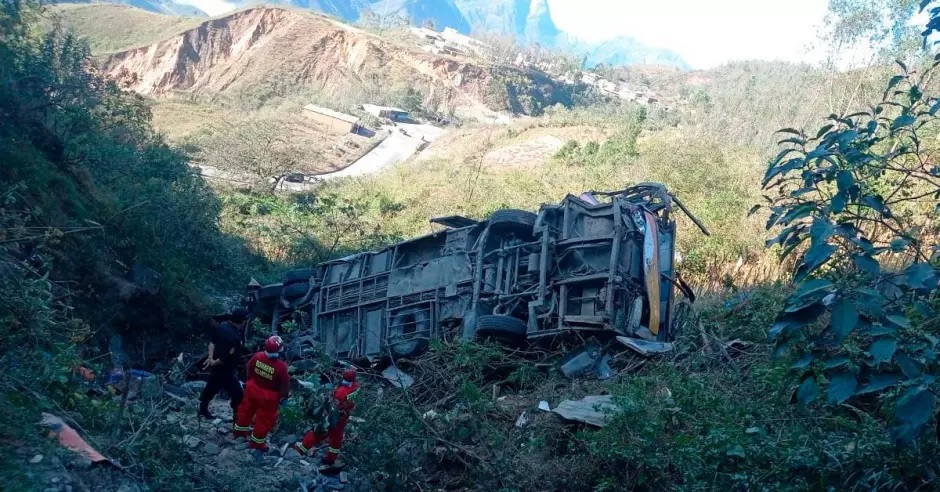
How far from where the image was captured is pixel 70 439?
4.81m

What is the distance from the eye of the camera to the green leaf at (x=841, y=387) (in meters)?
2.67

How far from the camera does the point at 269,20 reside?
164ft

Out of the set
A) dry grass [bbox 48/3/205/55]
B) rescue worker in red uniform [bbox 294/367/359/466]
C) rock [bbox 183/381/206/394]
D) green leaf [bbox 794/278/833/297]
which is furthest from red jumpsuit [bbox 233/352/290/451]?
dry grass [bbox 48/3/205/55]

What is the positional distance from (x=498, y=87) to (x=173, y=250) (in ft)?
120

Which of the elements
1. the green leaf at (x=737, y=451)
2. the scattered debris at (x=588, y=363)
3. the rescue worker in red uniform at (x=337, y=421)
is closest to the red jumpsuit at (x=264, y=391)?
the rescue worker in red uniform at (x=337, y=421)

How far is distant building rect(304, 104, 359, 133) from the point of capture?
3678 cm

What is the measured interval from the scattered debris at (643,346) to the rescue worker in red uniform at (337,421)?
285cm

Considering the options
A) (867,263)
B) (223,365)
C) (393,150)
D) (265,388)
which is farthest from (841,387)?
(393,150)

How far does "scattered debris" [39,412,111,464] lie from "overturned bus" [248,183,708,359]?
4115mm

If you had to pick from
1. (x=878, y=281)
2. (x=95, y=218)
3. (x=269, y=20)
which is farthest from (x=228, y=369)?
(x=269, y=20)

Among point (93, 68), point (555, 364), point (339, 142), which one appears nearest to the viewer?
point (555, 364)

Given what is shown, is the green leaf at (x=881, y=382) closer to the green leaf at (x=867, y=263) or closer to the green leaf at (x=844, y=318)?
the green leaf at (x=844, y=318)

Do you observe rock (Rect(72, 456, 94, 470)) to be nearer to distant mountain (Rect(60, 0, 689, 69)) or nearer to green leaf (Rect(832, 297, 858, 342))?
green leaf (Rect(832, 297, 858, 342))

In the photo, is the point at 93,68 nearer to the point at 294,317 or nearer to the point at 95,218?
the point at 95,218
